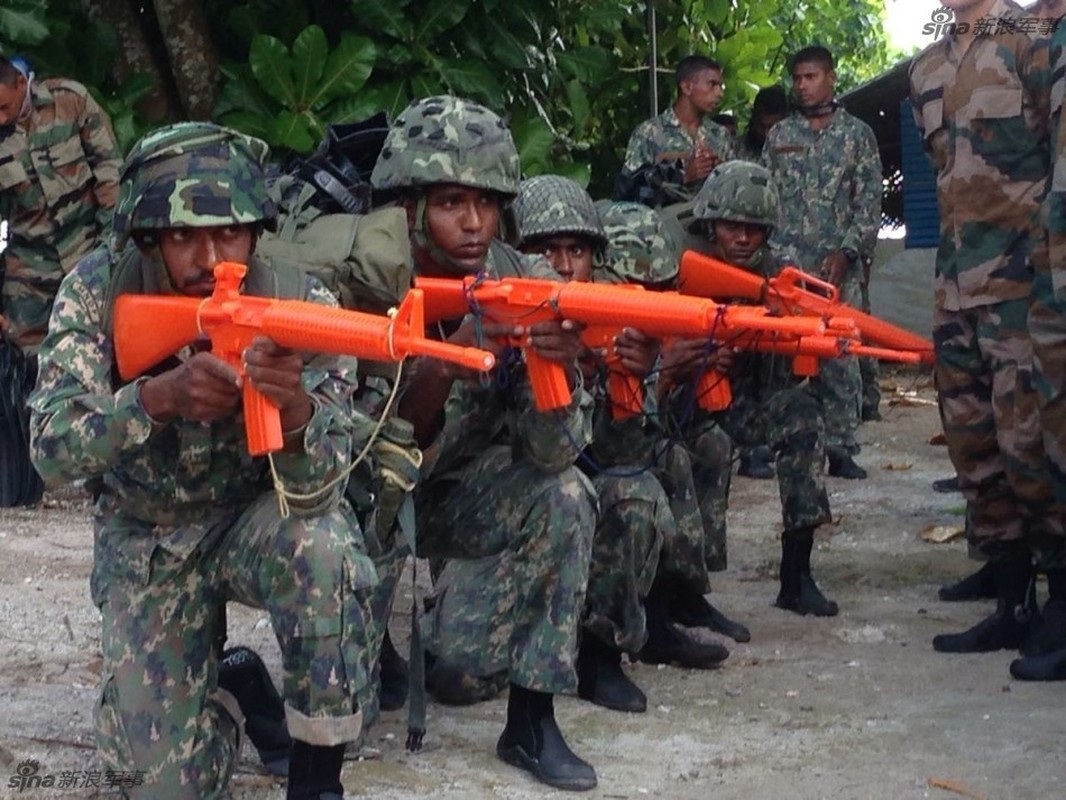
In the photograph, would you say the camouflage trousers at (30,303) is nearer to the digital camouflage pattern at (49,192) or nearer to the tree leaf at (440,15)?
the digital camouflage pattern at (49,192)

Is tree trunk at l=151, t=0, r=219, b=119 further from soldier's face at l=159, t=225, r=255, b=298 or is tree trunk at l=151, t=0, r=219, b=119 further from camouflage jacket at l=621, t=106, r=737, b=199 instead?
soldier's face at l=159, t=225, r=255, b=298

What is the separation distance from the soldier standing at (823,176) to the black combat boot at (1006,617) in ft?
13.7

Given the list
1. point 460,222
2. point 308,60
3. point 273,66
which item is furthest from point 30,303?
point 460,222

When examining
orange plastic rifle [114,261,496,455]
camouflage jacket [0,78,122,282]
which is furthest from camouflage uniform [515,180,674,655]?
camouflage jacket [0,78,122,282]

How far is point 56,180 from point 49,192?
0.06m

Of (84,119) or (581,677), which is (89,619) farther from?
(84,119)

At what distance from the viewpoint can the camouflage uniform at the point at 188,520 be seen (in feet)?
11.6

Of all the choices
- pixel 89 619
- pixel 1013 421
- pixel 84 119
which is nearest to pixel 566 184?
pixel 1013 421

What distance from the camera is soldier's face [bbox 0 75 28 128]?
23.7 feet

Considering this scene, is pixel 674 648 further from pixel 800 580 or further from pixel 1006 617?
pixel 1006 617

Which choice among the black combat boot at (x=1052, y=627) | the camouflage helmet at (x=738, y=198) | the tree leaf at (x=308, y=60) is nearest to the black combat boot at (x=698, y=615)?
the black combat boot at (x=1052, y=627)

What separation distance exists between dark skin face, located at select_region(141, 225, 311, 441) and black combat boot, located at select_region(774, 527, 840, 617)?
279 centimetres

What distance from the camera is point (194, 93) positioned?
28.0ft

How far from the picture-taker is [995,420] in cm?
534
